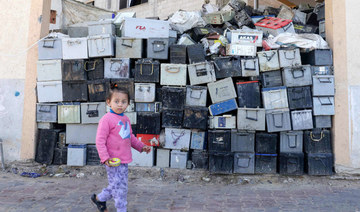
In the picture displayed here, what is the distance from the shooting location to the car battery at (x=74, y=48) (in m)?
5.30

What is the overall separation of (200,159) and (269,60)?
2269mm

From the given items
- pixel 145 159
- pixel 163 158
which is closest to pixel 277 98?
pixel 163 158

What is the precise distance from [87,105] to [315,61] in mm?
4382

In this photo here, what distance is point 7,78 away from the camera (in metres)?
5.60

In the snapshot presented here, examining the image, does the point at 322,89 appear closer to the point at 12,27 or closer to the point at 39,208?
the point at 39,208

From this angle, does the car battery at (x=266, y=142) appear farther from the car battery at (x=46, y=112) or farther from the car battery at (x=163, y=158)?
the car battery at (x=46, y=112)

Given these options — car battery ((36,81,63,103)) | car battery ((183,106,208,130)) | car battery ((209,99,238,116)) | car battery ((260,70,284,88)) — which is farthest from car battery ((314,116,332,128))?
car battery ((36,81,63,103))

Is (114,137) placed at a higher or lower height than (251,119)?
lower

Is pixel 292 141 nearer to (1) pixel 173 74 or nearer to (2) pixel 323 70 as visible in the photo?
(2) pixel 323 70

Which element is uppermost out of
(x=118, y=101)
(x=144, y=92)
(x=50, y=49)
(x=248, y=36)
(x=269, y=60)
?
(x=248, y=36)

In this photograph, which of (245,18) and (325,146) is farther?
(245,18)

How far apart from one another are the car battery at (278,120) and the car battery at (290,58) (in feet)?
2.77

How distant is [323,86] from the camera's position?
4895mm

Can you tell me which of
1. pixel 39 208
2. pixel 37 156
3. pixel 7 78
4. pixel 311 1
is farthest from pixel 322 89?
pixel 311 1
